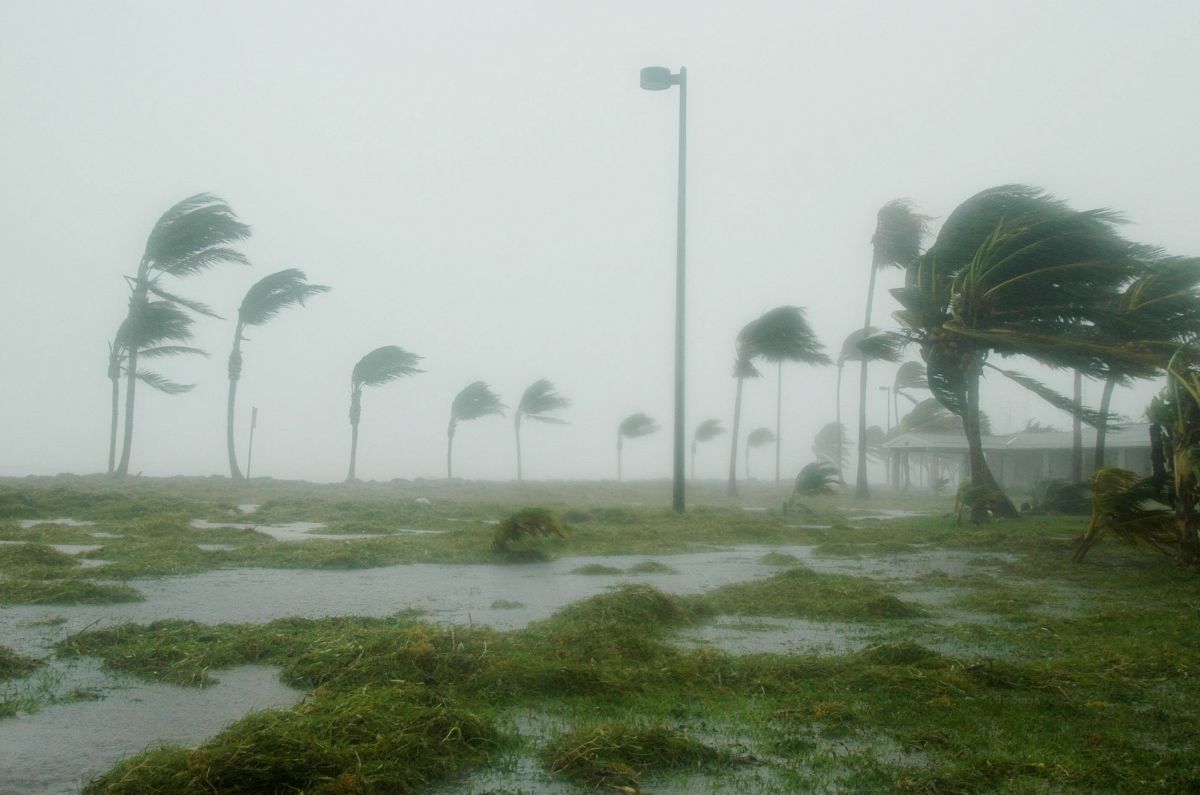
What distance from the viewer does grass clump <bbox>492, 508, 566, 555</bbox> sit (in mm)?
11042

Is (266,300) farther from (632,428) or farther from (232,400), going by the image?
(632,428)

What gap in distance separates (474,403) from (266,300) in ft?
69.0

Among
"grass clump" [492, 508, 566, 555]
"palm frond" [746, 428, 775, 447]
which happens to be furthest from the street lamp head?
"palm frond" [746, 428, 775, 447]

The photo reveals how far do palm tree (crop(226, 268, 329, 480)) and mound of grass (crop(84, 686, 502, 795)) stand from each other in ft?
91.0

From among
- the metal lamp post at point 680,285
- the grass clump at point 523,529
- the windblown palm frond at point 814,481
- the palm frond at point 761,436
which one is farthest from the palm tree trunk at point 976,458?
the palm frond at point 761,436

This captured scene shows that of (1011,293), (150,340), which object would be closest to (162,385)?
(150,340)

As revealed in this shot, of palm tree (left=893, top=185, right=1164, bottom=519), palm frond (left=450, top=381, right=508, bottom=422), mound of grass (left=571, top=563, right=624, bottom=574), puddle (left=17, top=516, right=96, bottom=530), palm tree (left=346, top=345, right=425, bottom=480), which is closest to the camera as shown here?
mound of grass (left=571, top=563, right=624, bottom=574)

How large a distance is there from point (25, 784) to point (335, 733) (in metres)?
1.11

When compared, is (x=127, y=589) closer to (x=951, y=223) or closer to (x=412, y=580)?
(x=412, y=580)

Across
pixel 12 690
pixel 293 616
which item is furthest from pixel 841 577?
pixel 12 690

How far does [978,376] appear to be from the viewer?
61.3 ft

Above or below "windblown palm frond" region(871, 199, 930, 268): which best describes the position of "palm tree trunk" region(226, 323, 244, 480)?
below

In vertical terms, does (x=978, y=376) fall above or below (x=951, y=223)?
below

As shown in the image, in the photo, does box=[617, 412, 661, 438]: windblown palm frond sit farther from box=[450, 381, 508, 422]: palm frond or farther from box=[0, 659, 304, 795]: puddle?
box=[0, 659, 304, 795]: puddle
